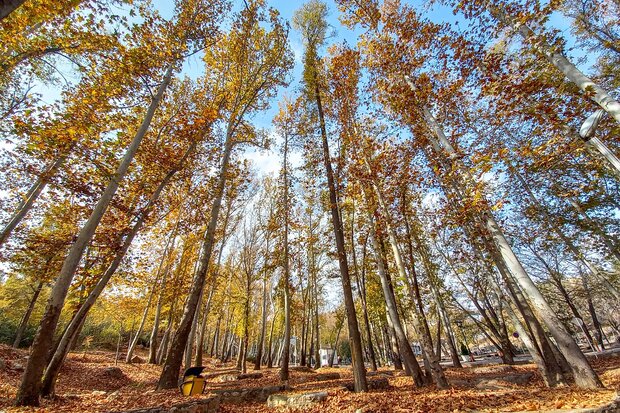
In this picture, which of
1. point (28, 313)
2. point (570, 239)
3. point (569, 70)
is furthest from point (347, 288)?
point (28, 313)

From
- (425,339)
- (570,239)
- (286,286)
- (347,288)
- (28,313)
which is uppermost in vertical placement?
(570,239)

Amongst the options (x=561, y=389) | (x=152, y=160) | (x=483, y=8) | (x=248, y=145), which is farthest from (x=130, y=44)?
(x=561, y=389)

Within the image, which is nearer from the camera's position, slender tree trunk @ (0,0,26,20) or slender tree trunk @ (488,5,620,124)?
slender tree trunk @ (0,0,26,20)

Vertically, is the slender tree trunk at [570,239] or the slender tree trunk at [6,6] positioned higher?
the slender tree trunk at [570,239]

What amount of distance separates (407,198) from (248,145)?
846 cm

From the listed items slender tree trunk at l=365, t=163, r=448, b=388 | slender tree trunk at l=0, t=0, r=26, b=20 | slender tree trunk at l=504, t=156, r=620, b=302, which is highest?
slender tree trunk at l=504, t=156, r=620, b=302

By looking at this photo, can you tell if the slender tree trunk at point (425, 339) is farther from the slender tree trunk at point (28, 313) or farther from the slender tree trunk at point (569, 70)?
the slender tree trunk at point (28, 313)

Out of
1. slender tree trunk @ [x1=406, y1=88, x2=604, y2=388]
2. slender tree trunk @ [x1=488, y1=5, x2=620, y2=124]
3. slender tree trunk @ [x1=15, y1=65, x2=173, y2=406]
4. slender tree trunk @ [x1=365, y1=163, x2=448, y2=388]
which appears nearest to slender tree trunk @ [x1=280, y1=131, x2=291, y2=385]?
slender tree trunk @ [x1=365, y1=163, x2=448, y2=388]

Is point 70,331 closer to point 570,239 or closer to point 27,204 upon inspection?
point 27,204

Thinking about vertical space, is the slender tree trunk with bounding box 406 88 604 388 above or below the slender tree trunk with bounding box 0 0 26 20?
below

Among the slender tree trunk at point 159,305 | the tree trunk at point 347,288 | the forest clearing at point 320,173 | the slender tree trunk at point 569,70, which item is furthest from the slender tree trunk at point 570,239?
the slender tree trunk at point 159,305

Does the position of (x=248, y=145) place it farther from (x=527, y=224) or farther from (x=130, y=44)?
(x=527, y=224)

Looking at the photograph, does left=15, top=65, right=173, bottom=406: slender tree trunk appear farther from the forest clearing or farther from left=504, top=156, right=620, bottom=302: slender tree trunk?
left=504, top=156, right=620, bottom=302: slender tree trunk

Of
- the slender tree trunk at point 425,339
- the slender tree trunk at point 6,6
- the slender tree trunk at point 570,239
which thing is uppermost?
the slender tree trunk at point 570,239
